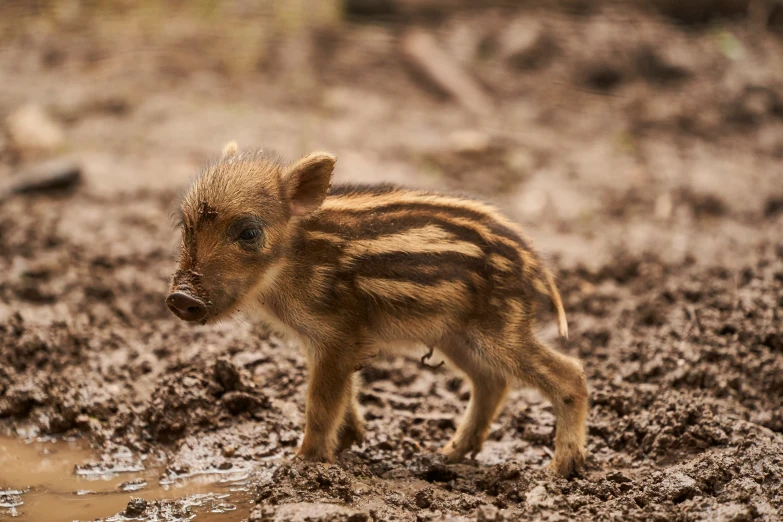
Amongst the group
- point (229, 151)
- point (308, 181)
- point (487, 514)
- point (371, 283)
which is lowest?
point (487, 514)

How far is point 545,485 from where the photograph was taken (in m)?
4.52

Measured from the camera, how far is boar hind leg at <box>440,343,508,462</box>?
17.5 feet

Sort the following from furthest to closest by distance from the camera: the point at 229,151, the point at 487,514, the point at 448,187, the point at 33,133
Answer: the point at 33,133 < the point at 448,187 < the point at 229,151 < the point at 487,514

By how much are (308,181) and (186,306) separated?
95 centimetres

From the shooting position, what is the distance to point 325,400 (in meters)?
4.88

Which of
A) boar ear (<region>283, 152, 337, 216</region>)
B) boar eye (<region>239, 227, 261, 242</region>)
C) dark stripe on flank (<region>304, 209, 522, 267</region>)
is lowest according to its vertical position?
dark stripe on flank (<region>304, 209, 522, 267</region>)

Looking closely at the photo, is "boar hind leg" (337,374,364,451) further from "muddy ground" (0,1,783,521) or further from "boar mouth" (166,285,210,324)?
"boar mouth" (166,285,210,324)

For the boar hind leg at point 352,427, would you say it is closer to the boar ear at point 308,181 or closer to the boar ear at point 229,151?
the boar ear at point 308,181

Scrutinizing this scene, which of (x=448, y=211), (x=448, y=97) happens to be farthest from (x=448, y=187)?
(x=448, y=211)

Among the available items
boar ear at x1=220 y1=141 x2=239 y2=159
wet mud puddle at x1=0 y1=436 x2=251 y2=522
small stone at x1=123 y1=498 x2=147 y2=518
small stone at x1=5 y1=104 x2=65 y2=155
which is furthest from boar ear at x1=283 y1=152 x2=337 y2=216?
small stone at x1=5 y1=104 x2=65 y2=155

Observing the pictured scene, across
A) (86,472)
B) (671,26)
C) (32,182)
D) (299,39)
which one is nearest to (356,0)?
(299,39)

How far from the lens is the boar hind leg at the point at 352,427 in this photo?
521 centimetres

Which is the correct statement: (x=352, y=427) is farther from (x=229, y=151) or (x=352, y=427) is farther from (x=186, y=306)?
(x=229, y=151)

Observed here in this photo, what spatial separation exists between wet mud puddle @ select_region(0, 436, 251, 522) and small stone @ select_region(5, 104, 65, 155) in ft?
16.6
